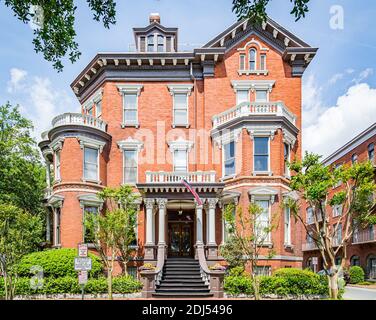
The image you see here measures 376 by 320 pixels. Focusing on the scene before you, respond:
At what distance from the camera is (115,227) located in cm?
1747

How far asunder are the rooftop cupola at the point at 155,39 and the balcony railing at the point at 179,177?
755cm

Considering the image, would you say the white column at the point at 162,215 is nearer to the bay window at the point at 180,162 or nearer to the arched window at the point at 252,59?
the bay window at the point at 180,162

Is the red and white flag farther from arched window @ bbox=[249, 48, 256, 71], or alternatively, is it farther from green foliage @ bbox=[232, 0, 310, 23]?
green foliage @ bbox=[232, 0, 310, 23]

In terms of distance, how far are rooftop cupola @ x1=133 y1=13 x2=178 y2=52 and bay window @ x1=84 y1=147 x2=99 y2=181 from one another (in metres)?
6.48

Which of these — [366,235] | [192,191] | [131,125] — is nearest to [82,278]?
[192,191]

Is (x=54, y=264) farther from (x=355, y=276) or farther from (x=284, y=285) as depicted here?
(x=355, y=276)

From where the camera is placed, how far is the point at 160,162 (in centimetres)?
2228

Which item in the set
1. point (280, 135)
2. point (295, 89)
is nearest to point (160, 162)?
point (280, 135)

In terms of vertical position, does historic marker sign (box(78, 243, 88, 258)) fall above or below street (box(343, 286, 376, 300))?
above

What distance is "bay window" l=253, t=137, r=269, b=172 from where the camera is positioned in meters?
20.5

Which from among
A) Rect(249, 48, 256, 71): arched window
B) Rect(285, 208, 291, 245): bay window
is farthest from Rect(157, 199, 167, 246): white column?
Rect(249, 48, 256, 71): arched window
